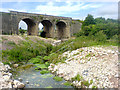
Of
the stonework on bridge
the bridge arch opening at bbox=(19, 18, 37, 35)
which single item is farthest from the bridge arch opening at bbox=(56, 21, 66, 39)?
the bridge arch opening at bbox=(19, 18, 37, 35)

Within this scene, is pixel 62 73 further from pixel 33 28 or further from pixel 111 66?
pixel 33 28

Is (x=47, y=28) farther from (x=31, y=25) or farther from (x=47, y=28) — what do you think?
(x=31, y=25)

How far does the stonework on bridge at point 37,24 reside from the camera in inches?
789

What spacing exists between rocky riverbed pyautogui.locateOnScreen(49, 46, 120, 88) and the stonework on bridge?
14833 mm

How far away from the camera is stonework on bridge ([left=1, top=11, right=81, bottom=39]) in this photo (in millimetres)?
20047

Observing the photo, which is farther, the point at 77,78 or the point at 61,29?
the point at 61,29

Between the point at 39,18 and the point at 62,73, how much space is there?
17.6 m

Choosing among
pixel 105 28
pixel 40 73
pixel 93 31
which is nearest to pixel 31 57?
pixel 40 73

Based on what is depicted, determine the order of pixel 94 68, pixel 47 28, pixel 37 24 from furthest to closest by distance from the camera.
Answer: pixel 47 28, pixel 37 24, pixel 94 68

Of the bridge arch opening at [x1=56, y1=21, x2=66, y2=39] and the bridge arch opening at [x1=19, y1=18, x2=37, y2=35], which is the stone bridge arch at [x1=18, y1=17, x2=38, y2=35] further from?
the bridge arch opening at [x1=56, y1=21, x2=66, y2=39]

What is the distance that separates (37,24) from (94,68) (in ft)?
58.1

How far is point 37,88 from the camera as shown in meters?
5.33

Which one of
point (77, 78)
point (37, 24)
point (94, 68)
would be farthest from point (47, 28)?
point (77, 78)

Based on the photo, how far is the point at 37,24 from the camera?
73.9 feet
